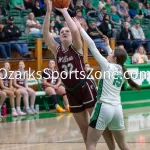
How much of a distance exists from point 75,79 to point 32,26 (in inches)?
359

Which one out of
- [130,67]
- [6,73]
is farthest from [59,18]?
[6,73]

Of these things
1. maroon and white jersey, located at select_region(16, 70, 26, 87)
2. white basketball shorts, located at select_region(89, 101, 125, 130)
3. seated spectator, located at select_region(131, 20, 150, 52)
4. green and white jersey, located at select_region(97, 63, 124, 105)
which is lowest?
seated spectator, located at select_region(131, 20, 150, 52)

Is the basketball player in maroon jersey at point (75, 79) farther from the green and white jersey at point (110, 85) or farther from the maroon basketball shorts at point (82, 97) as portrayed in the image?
the green and white jersey at point (110, 85)

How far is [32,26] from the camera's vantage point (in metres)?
16.1

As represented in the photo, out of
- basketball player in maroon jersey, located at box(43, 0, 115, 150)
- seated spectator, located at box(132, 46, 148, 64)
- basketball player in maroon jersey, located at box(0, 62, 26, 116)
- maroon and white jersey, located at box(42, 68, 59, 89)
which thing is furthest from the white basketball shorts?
seated spectator, located at box(132, 46, 148, 64)

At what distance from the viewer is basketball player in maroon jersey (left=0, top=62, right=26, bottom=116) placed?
13.5 m

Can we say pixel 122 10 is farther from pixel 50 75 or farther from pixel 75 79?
pixel 75 79

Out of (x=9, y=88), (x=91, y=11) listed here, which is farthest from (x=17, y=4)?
(x=9, y=88)

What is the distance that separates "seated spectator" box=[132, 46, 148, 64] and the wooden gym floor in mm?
3837

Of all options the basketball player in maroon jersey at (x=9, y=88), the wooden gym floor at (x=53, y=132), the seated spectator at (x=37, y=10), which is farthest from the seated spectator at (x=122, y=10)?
the basketball player in maroon jersey at (x=9, y=88)

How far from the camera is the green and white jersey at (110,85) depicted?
674cm

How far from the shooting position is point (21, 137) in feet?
32.9

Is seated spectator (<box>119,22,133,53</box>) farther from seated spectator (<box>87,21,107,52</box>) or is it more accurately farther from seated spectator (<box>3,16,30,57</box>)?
seated spectator (<box>3,16,30,57</box>)

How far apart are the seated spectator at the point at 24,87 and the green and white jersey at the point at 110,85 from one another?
7266mm
